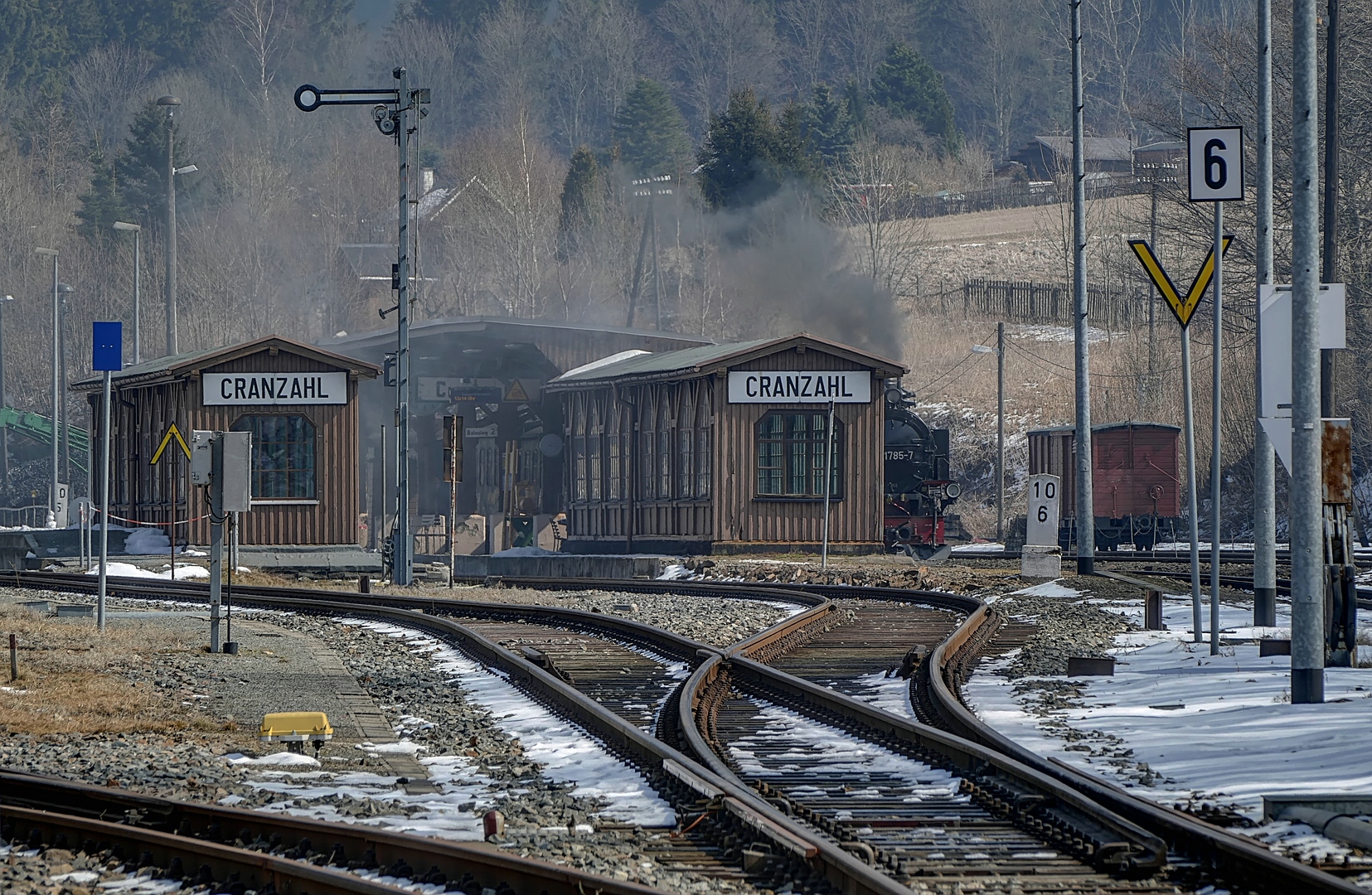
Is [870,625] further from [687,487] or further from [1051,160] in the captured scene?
[1051,160]

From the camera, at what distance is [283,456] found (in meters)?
33.8

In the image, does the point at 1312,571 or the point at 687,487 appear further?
the point at 687,487

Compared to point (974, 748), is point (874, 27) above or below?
above

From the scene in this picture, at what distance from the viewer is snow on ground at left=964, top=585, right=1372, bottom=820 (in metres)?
9.48

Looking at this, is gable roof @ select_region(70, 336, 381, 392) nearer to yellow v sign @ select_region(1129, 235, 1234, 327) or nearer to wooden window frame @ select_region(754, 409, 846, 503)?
wooden window frame @ select_region(754, 409, 846, 503)

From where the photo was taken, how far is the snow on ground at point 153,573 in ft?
96.4

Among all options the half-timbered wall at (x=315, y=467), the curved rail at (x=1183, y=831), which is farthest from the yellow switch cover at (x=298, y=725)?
the half-timbered wall at (x=315, y=467)

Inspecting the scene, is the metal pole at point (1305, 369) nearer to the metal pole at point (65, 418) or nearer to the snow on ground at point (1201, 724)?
the snow on ground at point (1201, 724)

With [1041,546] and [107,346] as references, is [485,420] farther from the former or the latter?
[107,346]

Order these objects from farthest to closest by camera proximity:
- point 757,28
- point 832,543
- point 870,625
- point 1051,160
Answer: point 757,28
point 1051,160
point 832,543
point 870,625

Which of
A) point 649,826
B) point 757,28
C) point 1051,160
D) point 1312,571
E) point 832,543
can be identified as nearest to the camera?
point 649,826

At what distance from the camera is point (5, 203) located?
101562 millimetres

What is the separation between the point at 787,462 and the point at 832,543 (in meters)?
1.82

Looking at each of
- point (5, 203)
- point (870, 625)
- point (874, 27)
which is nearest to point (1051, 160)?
point (874, 27)
